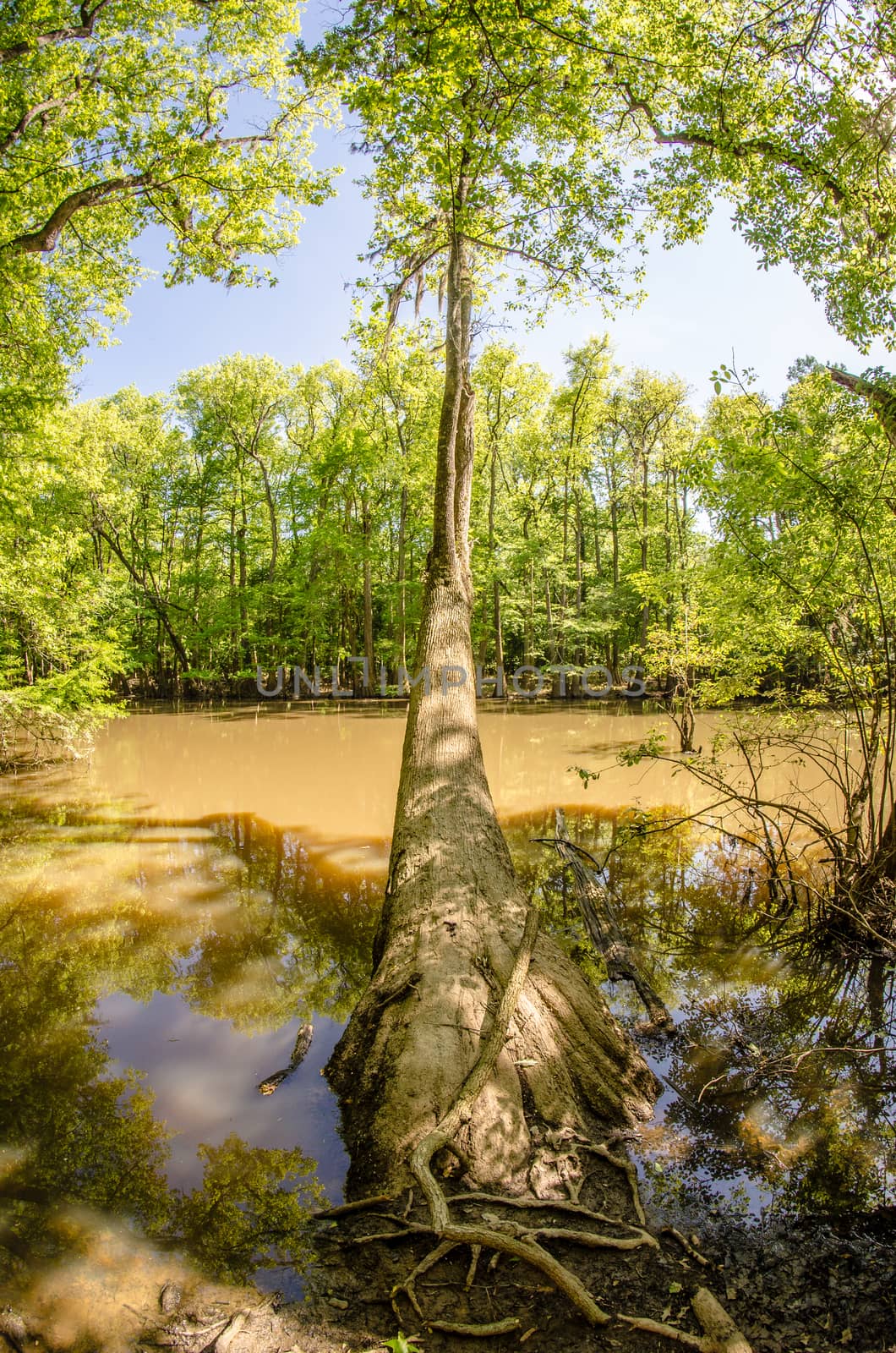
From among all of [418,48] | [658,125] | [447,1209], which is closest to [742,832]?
[447,1209]

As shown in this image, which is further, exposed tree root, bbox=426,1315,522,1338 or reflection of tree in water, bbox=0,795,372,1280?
reflection of tree in water, bbox=0,795,372,1280

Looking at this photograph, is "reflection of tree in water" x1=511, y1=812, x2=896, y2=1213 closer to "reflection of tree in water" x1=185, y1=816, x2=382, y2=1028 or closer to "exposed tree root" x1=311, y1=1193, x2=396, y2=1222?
"exposed tree root" x1=311, y1=1193, x2=396, y2=1222

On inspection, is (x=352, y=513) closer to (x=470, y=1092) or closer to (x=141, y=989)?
(x=141, y=989)

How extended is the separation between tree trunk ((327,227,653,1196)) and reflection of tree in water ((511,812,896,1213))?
44cm

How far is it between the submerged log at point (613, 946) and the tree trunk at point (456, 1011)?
0.73 metres

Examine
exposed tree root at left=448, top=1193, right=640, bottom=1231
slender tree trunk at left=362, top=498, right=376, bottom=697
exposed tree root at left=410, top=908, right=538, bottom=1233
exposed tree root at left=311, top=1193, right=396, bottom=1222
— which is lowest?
exposed tree root at left=311, top=1193, right=396, bottom=1222

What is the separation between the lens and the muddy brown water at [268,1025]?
3152 mm

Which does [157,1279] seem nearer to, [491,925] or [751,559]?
[491,925]

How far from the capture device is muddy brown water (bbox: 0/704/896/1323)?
3.15 metres

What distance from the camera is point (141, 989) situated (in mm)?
5547

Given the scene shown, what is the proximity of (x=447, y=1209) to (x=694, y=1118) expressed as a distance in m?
1.68

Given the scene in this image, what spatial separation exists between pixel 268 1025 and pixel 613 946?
2665 millimetres

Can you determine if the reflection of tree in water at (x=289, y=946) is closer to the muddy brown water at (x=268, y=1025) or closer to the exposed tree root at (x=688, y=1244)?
the muddy brown water at (x=268, y=1025)

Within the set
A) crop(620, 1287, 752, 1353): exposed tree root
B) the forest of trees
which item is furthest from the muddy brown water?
the forest of trees
